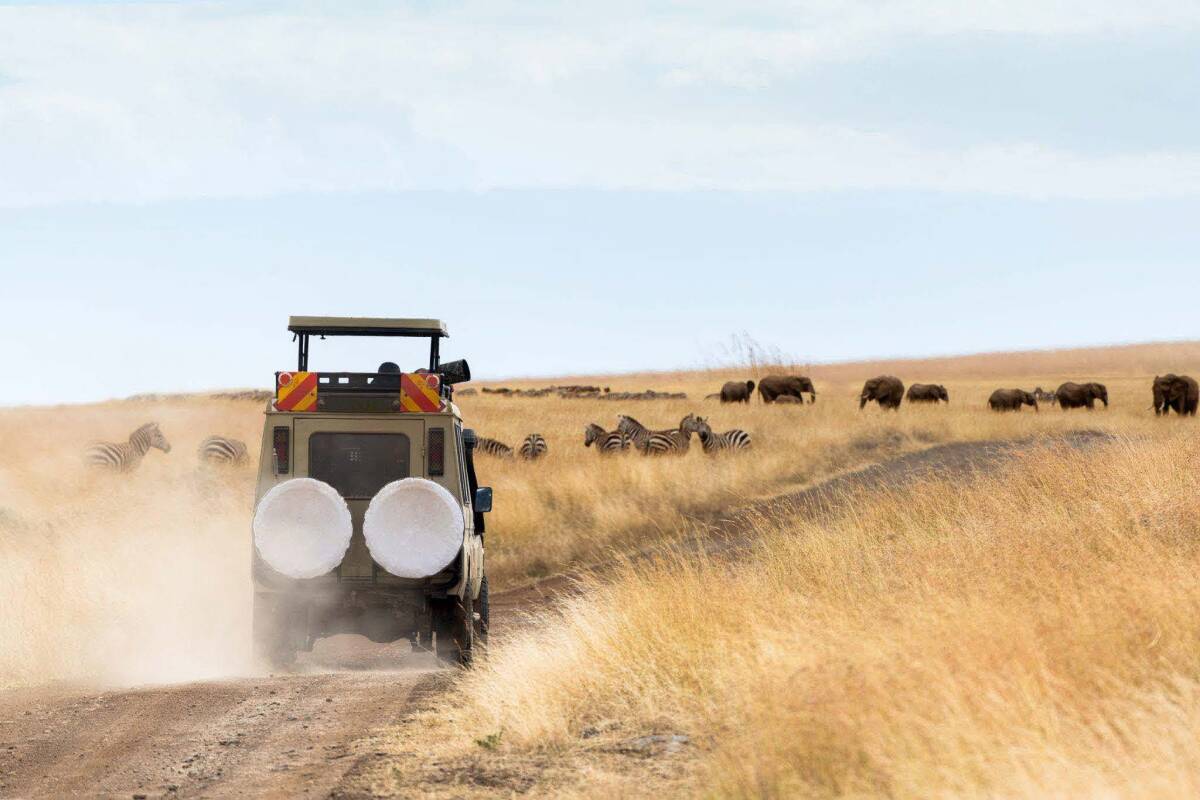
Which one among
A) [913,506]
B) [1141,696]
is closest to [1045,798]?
[1141,696]

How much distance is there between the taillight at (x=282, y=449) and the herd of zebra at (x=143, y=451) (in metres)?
19.0

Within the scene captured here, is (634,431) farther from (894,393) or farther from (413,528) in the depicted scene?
(894,393)

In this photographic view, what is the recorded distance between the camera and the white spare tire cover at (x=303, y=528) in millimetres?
9852

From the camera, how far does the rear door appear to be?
34.6 feet

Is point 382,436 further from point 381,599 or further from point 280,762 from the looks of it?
point 280,762

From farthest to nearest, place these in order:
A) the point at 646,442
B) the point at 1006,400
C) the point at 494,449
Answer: the point at 1006,400 < the point at 646,442 < the point at 494,449

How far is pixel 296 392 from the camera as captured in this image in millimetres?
10570

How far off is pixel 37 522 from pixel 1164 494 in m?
17.6

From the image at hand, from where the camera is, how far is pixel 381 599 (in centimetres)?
1041

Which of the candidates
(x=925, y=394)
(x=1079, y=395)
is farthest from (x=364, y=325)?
(x=1079, y=395)

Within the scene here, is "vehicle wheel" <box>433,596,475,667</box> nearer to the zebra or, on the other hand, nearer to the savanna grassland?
the savanna grassland

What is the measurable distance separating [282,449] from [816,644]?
5.05 metres

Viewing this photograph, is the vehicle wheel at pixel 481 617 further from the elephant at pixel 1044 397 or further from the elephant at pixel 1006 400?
the elephant at pixel 1044 397

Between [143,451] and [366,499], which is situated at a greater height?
[366,499]
